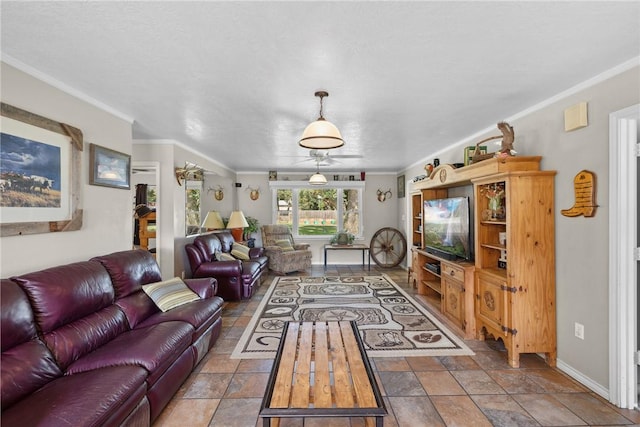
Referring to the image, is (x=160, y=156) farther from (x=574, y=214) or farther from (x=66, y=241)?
(x=574, y=214)

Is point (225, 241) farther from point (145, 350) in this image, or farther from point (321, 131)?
point (321, 131)

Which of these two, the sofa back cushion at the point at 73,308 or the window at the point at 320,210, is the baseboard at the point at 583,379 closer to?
the sofa back cushion at the point at 73,308

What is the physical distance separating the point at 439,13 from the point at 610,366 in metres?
2.68

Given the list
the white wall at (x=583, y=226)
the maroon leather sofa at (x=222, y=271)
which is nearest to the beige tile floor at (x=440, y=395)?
the white wall at (x=583, y=226)

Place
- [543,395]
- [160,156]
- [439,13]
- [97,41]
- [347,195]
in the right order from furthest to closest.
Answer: [347,195] < [160,156] < [543,395] < [97,41] < [439,13]

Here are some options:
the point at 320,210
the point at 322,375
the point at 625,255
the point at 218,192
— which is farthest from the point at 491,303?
the point at 218,192

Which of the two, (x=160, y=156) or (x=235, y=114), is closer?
(x=235, y=114)

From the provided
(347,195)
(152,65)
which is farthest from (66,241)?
(347,195)

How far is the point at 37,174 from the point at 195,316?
163 cm

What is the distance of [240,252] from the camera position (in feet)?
18.9

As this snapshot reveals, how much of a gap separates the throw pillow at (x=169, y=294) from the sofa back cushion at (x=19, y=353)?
3.28 ft

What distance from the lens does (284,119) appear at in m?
3.36

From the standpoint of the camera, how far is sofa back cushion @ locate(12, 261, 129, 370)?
1902mm

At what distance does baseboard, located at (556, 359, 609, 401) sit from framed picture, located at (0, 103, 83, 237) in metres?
4.41
